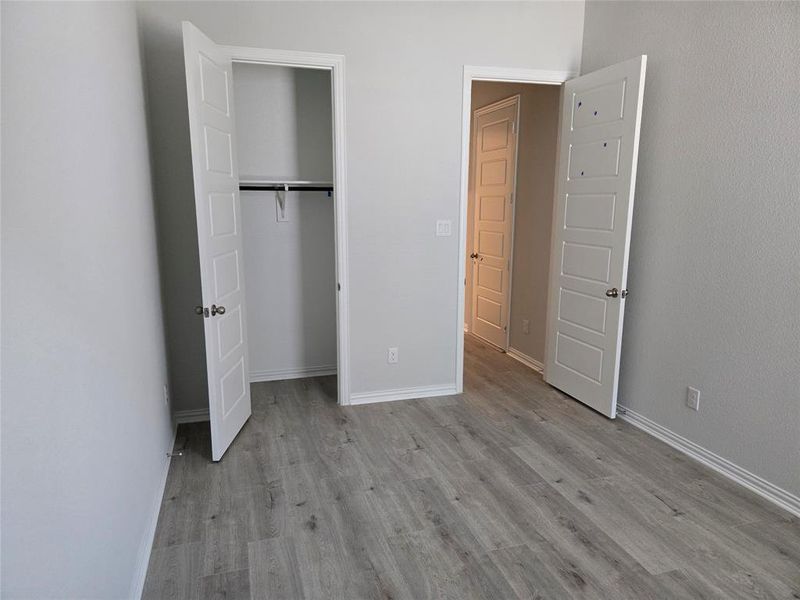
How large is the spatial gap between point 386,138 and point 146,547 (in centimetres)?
270

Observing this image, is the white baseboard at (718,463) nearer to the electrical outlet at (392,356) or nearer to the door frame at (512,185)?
the electrical outlet at (392,356)

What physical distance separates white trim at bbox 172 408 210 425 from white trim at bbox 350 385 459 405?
39.7 inches

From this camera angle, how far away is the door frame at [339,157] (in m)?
3.30

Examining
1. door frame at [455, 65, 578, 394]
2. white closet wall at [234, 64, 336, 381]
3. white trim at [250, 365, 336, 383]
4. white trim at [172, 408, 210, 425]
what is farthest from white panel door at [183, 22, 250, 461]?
door frame at [455, 65, 578, 394]

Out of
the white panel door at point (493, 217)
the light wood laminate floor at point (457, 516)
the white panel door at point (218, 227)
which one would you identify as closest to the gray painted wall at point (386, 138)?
the white panel door at point (218, 227)

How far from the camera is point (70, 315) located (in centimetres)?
142

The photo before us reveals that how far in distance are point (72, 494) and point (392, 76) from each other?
3.06 m

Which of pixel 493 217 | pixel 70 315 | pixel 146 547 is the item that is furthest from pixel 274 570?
pixel 493 217

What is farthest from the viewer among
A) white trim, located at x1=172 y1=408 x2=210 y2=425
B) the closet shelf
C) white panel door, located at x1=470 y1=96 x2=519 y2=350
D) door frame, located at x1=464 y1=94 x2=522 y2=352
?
white panel door, located at x1=470 y1=96 x2=519 y2=350

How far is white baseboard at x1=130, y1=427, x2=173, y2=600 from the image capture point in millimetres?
1982

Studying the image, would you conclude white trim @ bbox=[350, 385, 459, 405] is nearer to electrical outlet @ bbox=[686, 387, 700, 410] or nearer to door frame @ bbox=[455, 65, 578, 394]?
door frame @ bbox=[455, 65, 578, 394]

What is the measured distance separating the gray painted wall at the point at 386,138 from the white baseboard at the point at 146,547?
41.3 inches

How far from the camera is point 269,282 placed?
4.26 meters

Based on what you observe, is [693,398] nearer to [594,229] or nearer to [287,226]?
[594,229]
